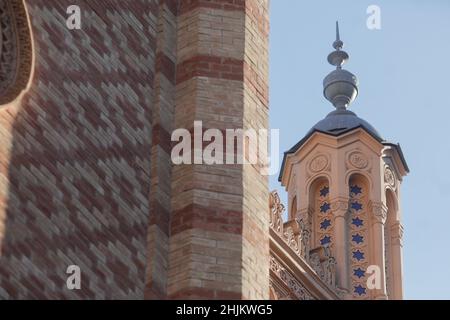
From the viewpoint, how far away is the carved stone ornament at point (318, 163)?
25.0m

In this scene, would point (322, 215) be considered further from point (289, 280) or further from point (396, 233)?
point (289, 280)

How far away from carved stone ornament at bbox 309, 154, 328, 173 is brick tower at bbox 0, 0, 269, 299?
30.7ft

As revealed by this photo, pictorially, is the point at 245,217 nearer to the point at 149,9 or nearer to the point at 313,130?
the point at 149,9

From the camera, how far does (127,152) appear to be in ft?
46.6

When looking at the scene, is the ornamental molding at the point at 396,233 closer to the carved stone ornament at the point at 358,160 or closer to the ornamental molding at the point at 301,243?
the carved stone ornament at the point at 358,160

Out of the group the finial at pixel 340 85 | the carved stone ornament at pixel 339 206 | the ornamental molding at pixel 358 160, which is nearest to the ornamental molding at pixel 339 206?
the carved stone ornament at pixel 339 206

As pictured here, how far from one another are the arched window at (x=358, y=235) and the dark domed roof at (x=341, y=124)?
27.9 inches

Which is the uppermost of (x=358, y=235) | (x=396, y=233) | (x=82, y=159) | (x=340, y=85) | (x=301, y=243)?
(x=340, y=85)

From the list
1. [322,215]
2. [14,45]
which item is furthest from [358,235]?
[14,45]

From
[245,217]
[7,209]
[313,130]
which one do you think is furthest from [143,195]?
[313,130]

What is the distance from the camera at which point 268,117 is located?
1538 cm

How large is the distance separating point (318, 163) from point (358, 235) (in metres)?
1.29

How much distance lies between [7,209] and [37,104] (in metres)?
1.15

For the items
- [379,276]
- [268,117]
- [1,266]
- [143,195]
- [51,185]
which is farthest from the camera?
[379,276]
